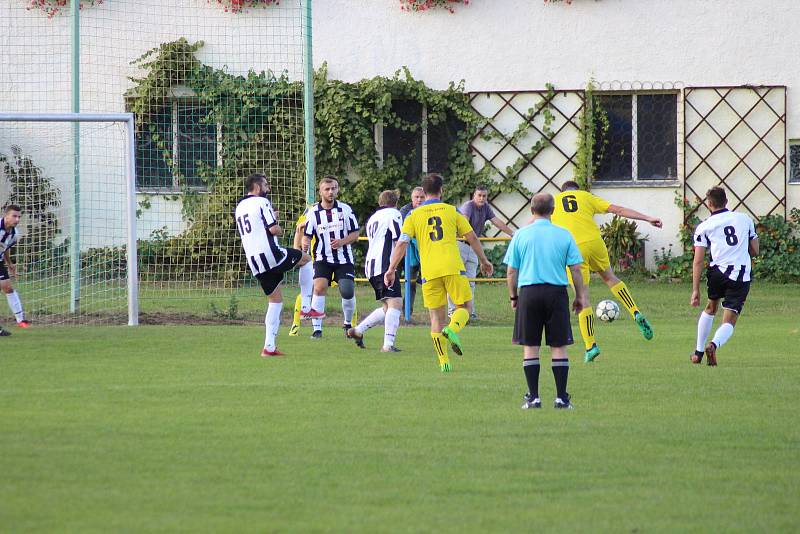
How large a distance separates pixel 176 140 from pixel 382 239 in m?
8.69

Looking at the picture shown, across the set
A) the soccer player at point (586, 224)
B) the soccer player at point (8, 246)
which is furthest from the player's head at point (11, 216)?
the soccer player at point (586, 224)

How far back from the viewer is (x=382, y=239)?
46.1 ft

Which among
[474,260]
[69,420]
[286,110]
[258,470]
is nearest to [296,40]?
[286,110]

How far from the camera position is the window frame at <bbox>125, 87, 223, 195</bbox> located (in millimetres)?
21047

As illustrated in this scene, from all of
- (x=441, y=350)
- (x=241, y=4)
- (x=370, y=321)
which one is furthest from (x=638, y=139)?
(x=441, y=350)

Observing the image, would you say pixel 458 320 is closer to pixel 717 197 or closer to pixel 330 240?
pixel 717 197

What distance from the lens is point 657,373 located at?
1139 centimetres

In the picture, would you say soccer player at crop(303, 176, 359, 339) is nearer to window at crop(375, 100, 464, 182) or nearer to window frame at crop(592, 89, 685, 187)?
window at crop(375, 100, 464, 182)

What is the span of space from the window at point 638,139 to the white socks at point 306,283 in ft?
32.3

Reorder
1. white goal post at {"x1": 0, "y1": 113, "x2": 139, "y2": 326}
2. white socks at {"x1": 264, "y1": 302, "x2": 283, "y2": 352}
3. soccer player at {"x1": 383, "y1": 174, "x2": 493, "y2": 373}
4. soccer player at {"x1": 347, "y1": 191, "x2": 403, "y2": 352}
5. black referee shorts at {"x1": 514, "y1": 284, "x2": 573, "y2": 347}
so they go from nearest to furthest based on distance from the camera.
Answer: black referee shorts at {"x1": 514, "y1": 284, "x2": 573, "y2": 347}
soccer player at {"x1": 383, "y1": 174, "x2": 493, "y2": 373}
white socks at {"x1": 264, "y1": 302, "x2": 283, "y2": 352}
soccer player at {"x1": 347, "y1": 191, "x2": 403, "y2": 352}
white goal post at {"x1": 0, "y1": 113, "x2": 139, "y2": 326}

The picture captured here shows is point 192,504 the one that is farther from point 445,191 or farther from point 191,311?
point 445,191

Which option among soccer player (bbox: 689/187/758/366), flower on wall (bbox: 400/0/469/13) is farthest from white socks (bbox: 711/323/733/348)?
flower on wall (bbox: 400/0/469/13)

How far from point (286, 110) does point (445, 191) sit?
3747mm

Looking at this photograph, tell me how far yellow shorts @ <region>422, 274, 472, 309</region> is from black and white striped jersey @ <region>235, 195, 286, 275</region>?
1.87 meters
